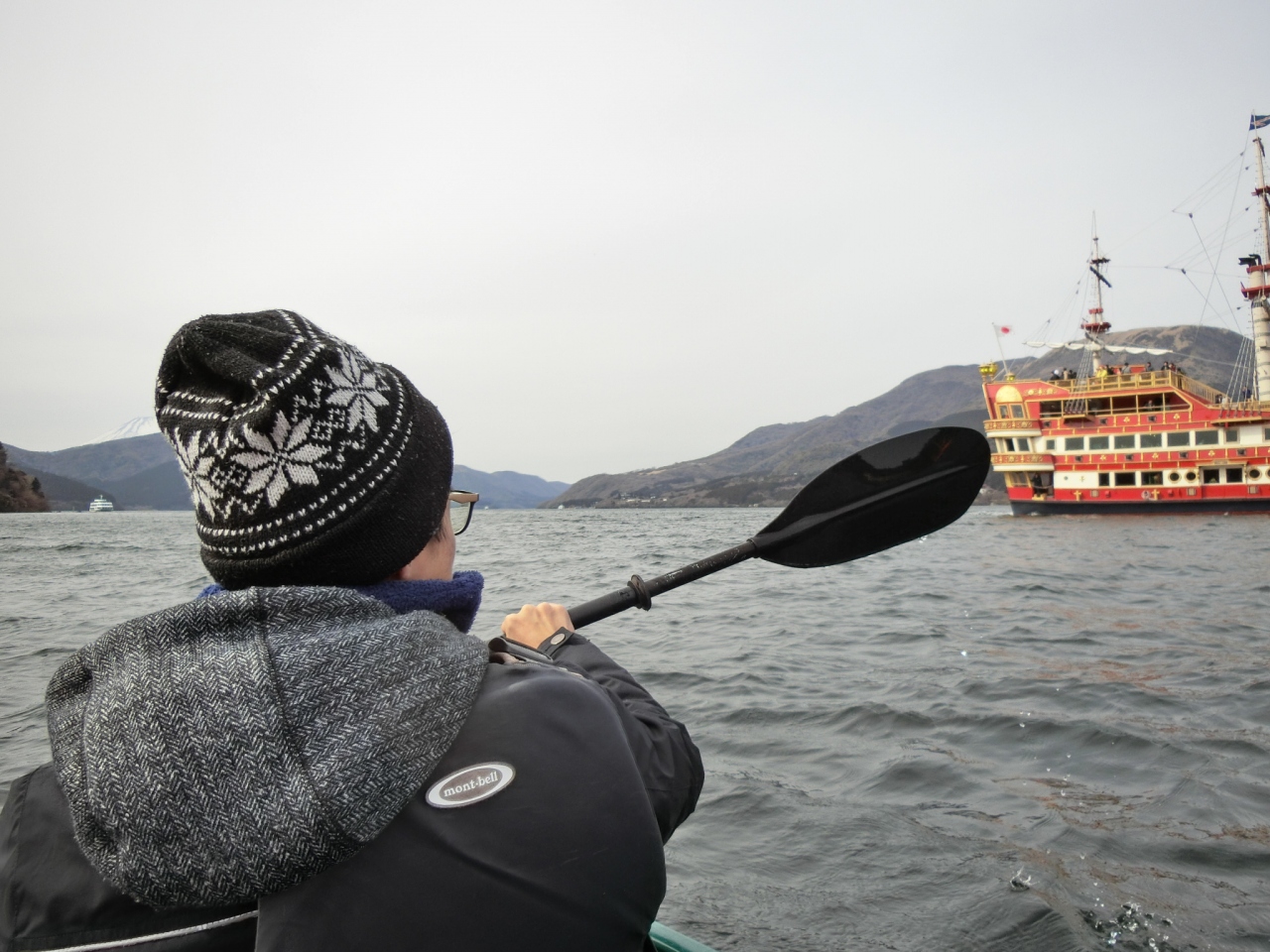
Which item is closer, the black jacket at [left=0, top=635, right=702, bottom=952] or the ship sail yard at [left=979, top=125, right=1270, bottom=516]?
the black jacket at [left=0, top=635, right=702, bottom=952]

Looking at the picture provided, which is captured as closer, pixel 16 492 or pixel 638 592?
pixel 638 592

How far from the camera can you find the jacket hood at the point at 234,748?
107cm

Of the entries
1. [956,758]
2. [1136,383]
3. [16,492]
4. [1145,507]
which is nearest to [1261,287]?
[1136,383]

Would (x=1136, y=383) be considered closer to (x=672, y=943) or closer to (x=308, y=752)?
(x=672, y=943)

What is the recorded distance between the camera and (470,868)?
1170mm

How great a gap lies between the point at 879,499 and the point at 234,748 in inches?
116

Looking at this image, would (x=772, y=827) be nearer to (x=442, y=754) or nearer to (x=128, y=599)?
(x=442, y=754)

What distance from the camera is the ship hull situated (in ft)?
129

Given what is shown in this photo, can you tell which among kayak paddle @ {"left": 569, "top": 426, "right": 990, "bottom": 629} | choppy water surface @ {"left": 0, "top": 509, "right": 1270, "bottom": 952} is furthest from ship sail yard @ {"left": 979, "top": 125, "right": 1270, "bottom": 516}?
kayak paddle @ {"left": 569, "top": 426, "right": 990, "bottom": 629}

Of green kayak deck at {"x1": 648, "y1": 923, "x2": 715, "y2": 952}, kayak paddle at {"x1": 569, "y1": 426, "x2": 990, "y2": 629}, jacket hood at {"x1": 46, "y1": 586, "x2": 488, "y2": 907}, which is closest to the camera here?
jacket hood at {"x1": 46, "y1": 586, "x2": 488, "y2": 907}

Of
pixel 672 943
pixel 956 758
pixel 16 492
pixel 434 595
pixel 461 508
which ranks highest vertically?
pixel 16 492

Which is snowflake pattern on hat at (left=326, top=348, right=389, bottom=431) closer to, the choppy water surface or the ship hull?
the choppy water surface

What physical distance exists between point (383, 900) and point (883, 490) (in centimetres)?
285

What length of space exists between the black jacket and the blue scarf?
272 mm
